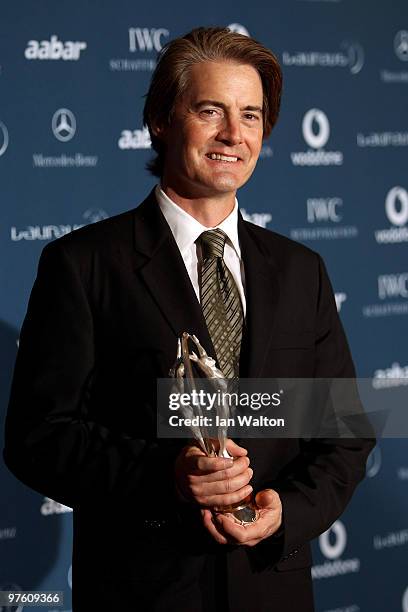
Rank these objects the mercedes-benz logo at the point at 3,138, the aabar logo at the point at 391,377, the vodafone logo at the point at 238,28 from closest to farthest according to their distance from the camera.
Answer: the mercedes-benz logo at the point at 3,138 → the vodafone logo at the point at 238,28 → the aabar logo at the point at 391,377

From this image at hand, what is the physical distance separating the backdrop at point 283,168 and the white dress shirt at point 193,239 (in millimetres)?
1206

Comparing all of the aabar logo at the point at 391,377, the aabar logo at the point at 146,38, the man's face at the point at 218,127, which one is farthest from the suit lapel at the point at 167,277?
the aabar logo at the point at 391,377

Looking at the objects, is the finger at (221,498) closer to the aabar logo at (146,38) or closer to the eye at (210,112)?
the eye at (210,112)

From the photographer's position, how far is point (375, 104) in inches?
146

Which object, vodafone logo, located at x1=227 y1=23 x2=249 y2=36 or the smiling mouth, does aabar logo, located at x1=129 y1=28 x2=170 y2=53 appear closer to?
vodafone logo, located at x1=227 y1=23 x2=249 y2=36

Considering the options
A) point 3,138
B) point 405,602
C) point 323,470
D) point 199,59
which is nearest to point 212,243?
point 199,59

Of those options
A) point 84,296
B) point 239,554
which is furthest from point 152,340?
point 239,554

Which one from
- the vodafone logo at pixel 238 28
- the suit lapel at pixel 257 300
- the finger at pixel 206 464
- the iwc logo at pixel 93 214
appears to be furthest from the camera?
the vodafone logo at pixel 238 28

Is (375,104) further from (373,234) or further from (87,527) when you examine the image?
(87,527)

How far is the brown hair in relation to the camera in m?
1.87

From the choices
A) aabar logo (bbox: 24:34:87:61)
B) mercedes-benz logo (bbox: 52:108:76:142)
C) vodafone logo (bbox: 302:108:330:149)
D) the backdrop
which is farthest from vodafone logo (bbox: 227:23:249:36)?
mercedes-benz logo (bbox: 52:108:76:142)

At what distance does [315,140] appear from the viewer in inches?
140

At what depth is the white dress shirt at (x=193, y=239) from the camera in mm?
1884

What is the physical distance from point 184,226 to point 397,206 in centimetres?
205
